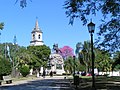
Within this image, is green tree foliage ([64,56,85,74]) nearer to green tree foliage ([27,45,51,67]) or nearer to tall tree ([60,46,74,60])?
tall tree ([60,46,74,60])

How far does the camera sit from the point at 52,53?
470 feet

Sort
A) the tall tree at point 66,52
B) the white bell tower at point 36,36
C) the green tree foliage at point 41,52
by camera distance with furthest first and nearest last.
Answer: the white bell tower at point 36,36, the tall tree at point 66,52, the green tree foliage at point 41,52

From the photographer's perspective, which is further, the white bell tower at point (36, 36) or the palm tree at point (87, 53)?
the white bell tower at point (36, 36)

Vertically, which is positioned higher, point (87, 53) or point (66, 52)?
point (66, 52)

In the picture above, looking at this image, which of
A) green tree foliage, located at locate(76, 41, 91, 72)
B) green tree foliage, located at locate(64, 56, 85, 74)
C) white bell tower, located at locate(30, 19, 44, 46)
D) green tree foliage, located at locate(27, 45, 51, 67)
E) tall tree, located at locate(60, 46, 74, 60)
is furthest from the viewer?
white bell tower, located at locate(30, 19, 44, 46)

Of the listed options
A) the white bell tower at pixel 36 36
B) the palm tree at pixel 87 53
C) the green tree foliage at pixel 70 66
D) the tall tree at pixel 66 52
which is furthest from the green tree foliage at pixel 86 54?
the white bell tower at pixel 36 36

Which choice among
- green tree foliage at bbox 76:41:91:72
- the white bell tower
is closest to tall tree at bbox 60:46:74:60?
green tree foliage at bbox 76:41:91:72

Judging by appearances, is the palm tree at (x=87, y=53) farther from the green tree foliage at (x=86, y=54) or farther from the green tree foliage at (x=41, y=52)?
the green tree foliage at (x=41, y=52)

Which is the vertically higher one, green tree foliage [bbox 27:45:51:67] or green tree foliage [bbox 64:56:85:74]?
green tree foliage [bbox 27:45:51:67]

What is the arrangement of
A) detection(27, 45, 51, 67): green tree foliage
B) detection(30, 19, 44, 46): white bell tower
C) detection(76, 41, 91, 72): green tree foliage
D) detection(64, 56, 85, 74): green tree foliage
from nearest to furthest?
detection(76, 41, 91, 72): green tree foliage → detection(64, 56, 85, 74): green tree foliage → detection(27, 45, 51, 67): green tree foliage → detection(30, 19, 44, 46): white bell tower

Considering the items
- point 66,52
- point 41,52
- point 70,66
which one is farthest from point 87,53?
point 66,52

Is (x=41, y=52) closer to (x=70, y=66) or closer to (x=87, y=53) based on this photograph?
(x=70, y=66)

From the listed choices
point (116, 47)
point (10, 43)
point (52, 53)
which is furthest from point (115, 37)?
point (52, 53)

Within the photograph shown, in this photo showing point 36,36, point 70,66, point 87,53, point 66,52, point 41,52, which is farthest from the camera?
point 36,36
